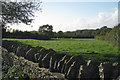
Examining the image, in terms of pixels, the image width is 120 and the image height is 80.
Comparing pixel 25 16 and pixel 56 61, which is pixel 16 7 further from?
pixel 56 61

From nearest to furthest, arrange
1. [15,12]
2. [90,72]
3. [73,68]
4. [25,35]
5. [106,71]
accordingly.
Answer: [106,71], [90,72], [73,68], [15,12], [25,35]

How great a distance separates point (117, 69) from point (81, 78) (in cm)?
70

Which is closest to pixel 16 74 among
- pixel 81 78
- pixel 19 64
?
pixel 19 64

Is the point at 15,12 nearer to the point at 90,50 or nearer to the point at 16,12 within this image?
the point at 16,12

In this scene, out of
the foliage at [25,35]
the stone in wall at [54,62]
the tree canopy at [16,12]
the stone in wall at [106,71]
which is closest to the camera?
the stone in wall at [106,71]

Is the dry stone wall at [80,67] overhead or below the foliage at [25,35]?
below

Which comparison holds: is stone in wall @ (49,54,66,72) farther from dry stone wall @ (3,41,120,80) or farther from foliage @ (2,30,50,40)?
foliage @ (2,30,50,40)

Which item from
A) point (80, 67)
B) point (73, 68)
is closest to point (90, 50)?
point (73, 68)

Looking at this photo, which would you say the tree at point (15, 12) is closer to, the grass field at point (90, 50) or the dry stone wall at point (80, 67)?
the grass field at point (90, 50)

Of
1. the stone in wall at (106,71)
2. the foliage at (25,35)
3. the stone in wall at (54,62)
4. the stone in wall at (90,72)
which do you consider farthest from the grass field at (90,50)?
the foliage at (25,35)

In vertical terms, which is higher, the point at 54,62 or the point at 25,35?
the point at 25,35

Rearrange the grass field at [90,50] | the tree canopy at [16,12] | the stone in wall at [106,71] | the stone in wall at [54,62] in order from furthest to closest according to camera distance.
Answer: the tree canopy at [16,12], the grass field at [90,50], the stone in wall at [54,62], the stone in wall at [106,71]

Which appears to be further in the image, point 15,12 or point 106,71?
point 15,12

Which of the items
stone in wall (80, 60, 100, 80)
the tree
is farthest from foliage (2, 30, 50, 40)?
stone in wall (80, 60, 100, 80)
